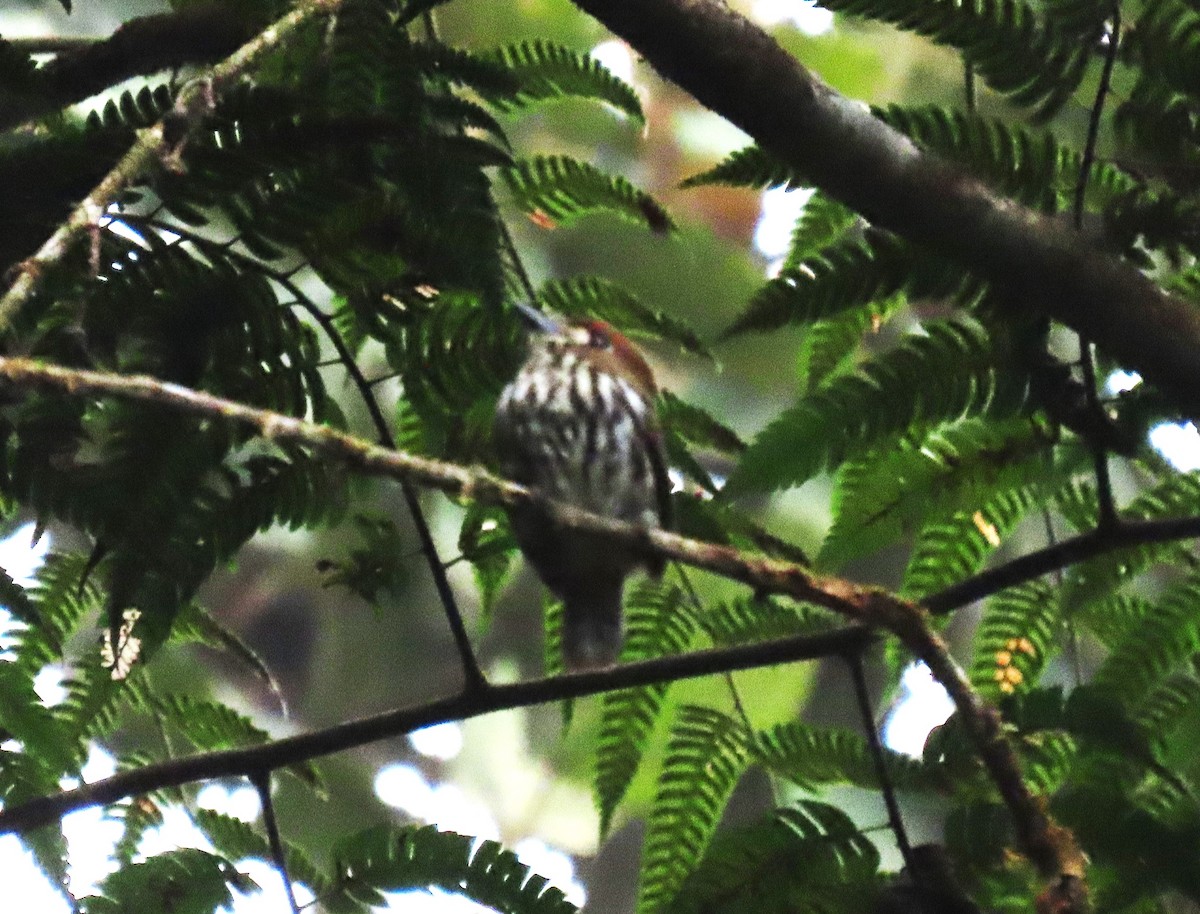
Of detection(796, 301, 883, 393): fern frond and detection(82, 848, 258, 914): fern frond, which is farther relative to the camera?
detection(796, 301, 883, 393): fern frond

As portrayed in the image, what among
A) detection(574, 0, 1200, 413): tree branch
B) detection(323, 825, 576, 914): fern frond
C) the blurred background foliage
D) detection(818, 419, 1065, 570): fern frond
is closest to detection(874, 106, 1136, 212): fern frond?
the blurred background foliage

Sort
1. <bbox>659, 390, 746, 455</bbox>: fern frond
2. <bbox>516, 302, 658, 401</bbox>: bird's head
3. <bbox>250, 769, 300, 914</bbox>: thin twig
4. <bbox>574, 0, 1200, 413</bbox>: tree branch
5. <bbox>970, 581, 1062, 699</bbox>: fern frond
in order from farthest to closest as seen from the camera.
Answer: <bbox>516, 302, 658, 401</bbox>: bird's head
<bbox>659, 390, 746, 455</bbox>: fern frond
<bbox>970, 581, 1062, 699</bbox>: fern frond
<bbox>250, 769, 300, 914</bbox>: thin twig
<bbox>574, 0, 1200, 413</bbox>: tree branch

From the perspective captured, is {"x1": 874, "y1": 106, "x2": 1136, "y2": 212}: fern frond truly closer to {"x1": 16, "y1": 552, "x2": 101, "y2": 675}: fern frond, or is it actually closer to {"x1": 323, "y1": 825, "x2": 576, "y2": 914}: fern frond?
{"x1": 323, "y1": 825, "x2": 576, "y2": 914}: fern frond

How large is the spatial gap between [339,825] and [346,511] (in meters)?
1.37

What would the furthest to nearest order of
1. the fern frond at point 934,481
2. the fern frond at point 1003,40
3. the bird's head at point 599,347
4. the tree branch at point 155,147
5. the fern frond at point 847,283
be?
the bird's head at point 599,347
the fern frond at point 934,481
the fern frond at point 847,283
the fern frond at point 1003,40
the tree branch at point 155,147

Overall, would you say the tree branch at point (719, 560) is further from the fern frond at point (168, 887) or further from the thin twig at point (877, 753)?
the fern frond at point (168, 887)

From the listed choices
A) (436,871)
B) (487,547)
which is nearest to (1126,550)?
(487,547)

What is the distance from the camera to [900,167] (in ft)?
3.97

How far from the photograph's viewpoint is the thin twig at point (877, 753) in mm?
1339

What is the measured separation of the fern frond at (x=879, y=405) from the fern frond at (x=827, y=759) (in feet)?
0.84

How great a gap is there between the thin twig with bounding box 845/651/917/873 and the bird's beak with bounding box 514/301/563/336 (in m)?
0.56

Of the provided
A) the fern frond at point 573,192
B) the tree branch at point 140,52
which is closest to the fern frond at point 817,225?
the fern frond at point 573,192

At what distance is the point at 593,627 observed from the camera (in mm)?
1739

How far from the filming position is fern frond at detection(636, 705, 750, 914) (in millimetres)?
1609
